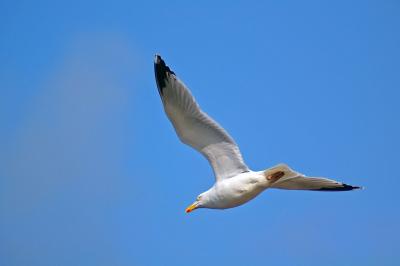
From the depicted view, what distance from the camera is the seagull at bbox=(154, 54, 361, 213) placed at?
1121 cm

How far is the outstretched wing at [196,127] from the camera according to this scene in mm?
11312

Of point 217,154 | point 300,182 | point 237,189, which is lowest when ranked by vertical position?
point 237,189

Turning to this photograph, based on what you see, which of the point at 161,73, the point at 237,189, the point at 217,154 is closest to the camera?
the point at 237,189

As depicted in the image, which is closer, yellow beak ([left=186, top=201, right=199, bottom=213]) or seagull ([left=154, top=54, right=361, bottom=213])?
seagull ([left=154, top=54, right=361, bottom=213])

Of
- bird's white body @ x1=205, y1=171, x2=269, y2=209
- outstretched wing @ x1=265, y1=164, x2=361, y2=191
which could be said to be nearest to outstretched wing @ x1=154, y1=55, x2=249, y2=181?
bird's white body @ x1=205, y1=171, x2=269, y2=209

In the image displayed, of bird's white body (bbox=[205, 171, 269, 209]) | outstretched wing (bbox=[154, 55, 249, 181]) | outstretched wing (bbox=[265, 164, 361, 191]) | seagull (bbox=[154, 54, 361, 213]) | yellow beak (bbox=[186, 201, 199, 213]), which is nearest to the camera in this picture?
outstretched wing (bbox=[265, 164, 361, 191])

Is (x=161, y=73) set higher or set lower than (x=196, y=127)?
higher

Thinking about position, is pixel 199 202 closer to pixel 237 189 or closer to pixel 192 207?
pixel 192 207

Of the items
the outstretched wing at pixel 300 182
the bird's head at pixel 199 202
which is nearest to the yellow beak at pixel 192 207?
the bird's head at pixel 199 202

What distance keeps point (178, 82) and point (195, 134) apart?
81cm

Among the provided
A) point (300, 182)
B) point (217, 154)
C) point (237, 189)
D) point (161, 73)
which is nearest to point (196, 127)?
point (217, 154)

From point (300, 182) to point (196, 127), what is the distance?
1.64 m

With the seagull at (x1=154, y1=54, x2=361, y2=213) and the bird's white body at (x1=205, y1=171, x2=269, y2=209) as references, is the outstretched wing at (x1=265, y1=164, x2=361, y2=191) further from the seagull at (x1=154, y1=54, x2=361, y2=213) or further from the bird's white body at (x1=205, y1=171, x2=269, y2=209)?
the bird's white body at (x1=205, y1=171, x2=269, y2=209)

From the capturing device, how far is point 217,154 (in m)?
11.7
